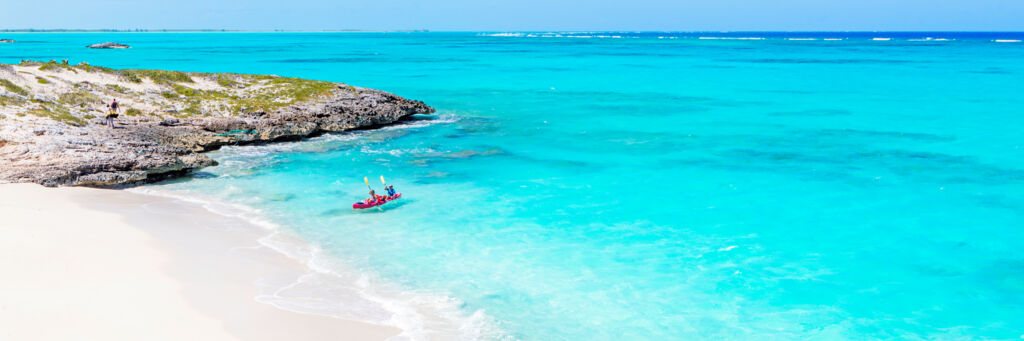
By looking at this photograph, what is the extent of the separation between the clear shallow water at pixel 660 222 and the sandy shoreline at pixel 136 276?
1054 mm

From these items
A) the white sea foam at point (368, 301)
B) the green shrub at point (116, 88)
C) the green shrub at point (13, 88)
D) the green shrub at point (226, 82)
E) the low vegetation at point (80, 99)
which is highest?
the green shrub at point (226, 82)

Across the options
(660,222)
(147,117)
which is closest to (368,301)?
(660,222)

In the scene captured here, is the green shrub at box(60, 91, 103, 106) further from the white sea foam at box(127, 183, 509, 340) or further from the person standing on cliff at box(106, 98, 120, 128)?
the white sea foam at box(127, 183, 509, 340)

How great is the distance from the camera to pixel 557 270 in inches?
750

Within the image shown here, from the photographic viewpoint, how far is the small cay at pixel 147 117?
2625cm

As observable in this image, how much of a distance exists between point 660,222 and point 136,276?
15.3 meters

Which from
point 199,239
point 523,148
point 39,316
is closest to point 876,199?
point 523,148

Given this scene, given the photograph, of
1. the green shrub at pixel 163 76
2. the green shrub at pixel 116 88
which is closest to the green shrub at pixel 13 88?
the green shrub at pixel 116 88

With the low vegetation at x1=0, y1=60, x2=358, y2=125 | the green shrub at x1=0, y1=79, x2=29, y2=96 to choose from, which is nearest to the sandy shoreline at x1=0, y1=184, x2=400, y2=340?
the low vegetation at x1=0, y1=60, x2=358, y2=125

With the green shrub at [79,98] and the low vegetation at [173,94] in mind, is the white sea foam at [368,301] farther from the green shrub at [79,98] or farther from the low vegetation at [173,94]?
the green shrub at [79,98]

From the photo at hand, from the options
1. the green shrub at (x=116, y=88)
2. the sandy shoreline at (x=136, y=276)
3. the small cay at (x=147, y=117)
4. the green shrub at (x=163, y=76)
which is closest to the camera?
the sandy shoreline at (x=136, y=276)

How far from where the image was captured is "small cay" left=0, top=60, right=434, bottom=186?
86.1 feet

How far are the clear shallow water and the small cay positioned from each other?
1631mm

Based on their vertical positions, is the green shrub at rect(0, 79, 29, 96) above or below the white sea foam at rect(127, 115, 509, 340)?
above
